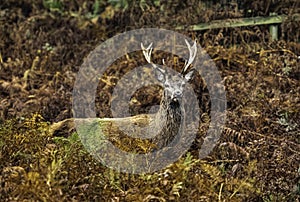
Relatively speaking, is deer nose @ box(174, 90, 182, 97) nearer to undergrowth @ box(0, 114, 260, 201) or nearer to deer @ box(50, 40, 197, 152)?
deer @ box(50, 40, 197, 152)

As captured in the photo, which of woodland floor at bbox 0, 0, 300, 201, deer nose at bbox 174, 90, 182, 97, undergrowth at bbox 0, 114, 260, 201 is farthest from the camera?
deer nose at bbox 174, 90, 182, 97

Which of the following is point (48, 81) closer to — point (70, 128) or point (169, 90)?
point (70, 128)

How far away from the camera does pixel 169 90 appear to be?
21.1 ft

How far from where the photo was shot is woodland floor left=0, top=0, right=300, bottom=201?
462 centimetres

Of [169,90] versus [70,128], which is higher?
[169,90]

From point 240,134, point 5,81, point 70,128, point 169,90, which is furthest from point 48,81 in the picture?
point 240,134

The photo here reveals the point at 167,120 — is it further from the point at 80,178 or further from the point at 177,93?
the point at 80,178

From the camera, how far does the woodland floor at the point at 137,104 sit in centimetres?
462

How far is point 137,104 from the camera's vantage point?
7832 millimetres

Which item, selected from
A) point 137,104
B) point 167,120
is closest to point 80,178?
point 167,120

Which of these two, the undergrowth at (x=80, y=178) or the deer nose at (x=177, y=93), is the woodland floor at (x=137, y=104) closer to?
the undergrowth at (x=80, y=178)

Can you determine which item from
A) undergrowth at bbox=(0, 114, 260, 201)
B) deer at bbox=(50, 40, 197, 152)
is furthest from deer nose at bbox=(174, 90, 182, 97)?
undergrowth at bbox=(0, 114, 260, 201)

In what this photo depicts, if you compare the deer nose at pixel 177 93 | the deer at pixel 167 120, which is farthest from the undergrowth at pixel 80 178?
the deer nose at pixel 177 93

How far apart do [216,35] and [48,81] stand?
254cm
